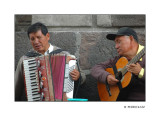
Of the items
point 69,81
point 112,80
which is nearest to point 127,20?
point 112,80

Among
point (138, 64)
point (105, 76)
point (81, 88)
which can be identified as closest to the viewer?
point (138, 64)

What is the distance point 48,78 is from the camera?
11.1 ft

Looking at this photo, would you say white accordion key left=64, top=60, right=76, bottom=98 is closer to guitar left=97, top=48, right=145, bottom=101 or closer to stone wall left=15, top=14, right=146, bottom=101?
guitar left=97, top=48, right=145, bottom=101

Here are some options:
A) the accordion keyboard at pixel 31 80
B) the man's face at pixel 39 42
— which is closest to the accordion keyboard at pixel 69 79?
the accordion keyboard at pixel 31 80

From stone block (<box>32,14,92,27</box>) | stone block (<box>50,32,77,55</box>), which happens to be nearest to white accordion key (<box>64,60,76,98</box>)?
stone block (<box>50,32,77,55</box>)

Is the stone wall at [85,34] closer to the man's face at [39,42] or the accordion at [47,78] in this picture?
the man's face at [39,42]

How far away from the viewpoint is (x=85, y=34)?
13.5 feet

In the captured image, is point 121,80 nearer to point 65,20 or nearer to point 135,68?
point 135,68

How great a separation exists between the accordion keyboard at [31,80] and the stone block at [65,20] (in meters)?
0.87

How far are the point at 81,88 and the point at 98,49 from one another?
1.76ft

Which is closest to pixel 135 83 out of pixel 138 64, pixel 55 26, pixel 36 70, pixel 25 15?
pixel 138 64

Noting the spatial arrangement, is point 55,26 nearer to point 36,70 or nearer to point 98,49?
point 98,49

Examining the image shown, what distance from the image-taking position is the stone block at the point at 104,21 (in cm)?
412

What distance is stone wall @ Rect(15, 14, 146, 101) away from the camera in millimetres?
4090
